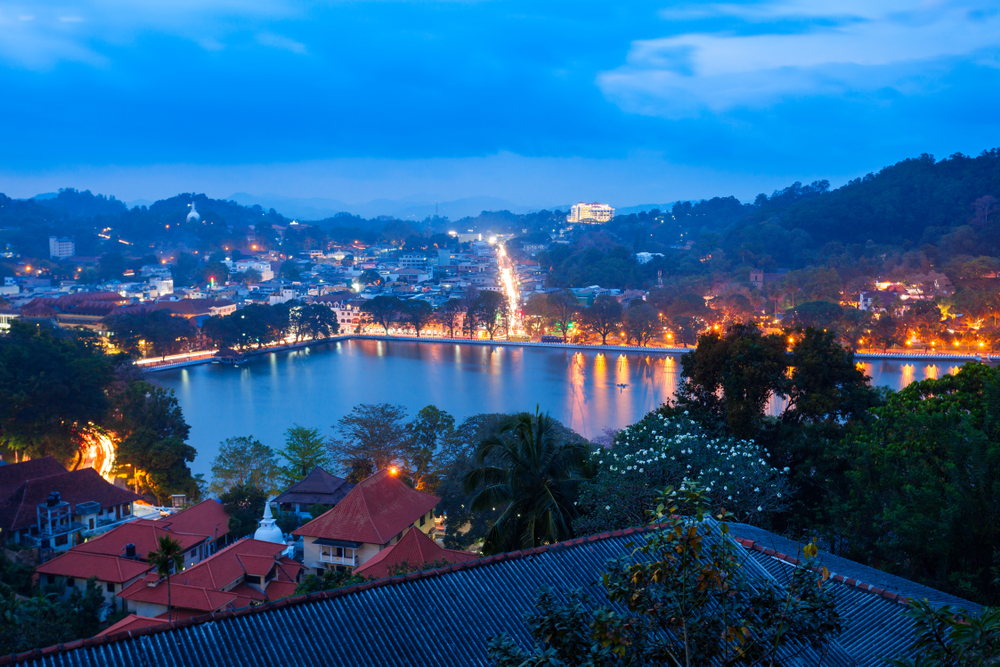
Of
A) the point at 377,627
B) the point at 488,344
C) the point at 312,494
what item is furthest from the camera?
the point at 488,344

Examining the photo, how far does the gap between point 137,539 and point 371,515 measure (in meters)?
2.32

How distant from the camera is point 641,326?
24422 mm

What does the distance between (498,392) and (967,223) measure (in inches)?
1119

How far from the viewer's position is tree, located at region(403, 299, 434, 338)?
90.9 feet

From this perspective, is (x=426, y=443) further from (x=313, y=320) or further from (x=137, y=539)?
(x=313, y=320)

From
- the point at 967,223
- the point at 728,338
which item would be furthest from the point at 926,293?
the point at 728,338

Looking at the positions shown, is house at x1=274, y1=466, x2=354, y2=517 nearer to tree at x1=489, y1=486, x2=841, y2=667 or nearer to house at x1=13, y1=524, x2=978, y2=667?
house at x1=13, y1=524, x2=978, y2=667

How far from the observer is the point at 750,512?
5.02m

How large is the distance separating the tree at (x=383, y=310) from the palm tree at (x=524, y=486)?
23.6 meters

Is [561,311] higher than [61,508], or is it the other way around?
[561,311]

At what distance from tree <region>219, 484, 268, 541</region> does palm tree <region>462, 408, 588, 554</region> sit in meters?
4.29

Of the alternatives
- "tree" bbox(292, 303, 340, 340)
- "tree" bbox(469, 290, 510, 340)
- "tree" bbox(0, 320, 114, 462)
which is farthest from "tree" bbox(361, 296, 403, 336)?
"tree" bbox(0, 320, 114, 462)

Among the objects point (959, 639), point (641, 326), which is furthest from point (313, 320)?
point (959, 639)

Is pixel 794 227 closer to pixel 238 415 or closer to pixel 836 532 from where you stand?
pixel 238 415
